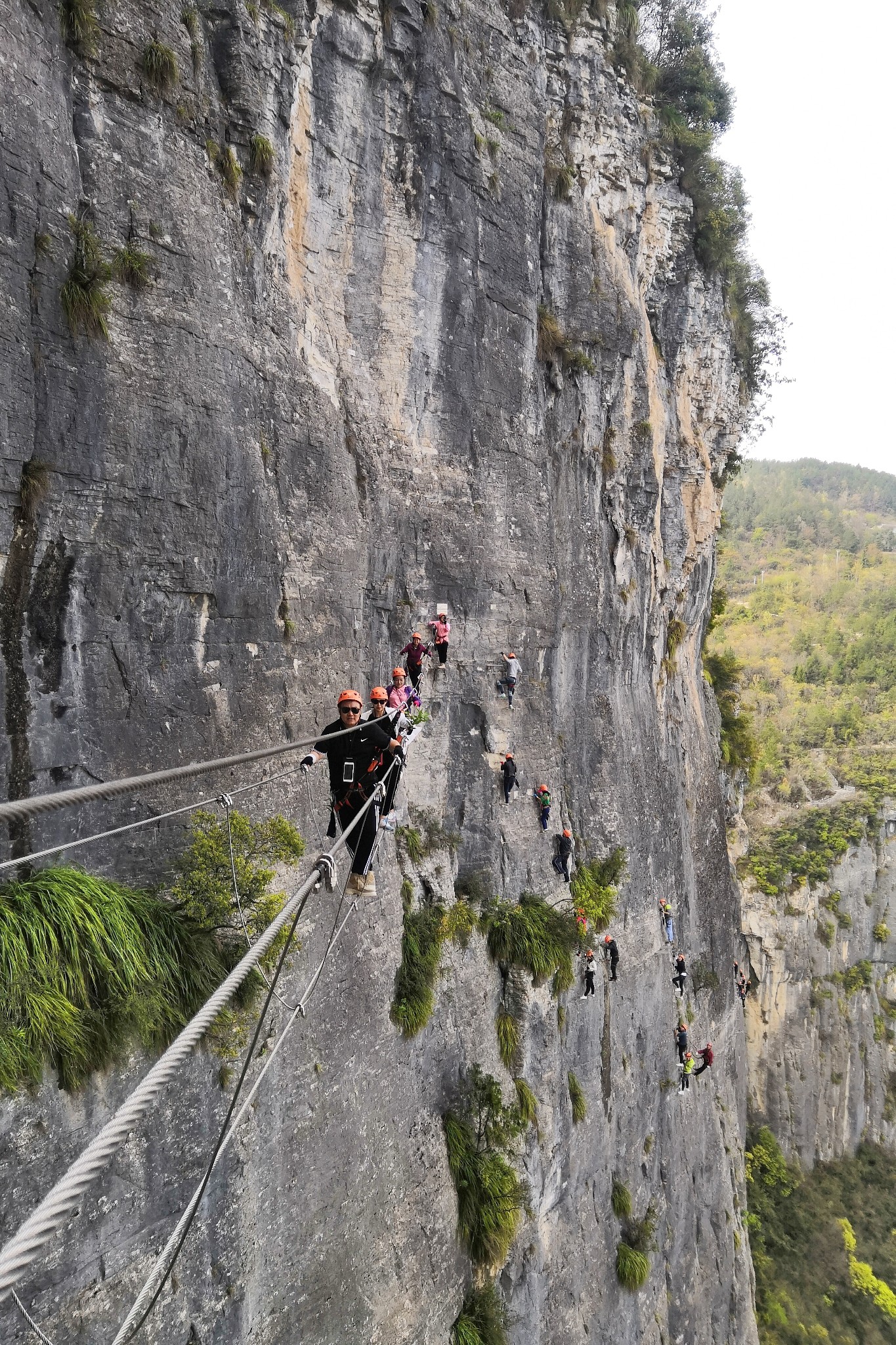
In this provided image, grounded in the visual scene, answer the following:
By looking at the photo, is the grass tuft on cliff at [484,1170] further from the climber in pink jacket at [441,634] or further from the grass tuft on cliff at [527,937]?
the climber in pink jacket at [441,634]

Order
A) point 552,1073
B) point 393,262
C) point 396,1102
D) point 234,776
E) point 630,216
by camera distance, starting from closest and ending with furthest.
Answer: point 234,776
point 396,1102
point 393,262
point 552,1073
point 630,216

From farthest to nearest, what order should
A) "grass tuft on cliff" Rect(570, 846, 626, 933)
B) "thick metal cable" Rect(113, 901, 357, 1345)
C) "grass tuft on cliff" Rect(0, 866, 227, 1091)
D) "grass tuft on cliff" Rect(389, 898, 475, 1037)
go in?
"grass tuft on cliff" Rect(570, 846, 626, 933) → "grass tuft on cliff" Rect(389, 898, 475, 1037) → "grass tuft on cliff" Rect(0, 866, 227, 1091) → "thick metal cable" Rect(113, 901, 357, 1345)

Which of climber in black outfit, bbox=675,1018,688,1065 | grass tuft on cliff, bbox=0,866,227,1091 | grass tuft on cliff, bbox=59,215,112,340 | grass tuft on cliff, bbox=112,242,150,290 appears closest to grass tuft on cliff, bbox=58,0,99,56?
grass tuft on cliff, bbox=59,215,112,340

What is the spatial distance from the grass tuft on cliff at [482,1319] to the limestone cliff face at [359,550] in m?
0.34

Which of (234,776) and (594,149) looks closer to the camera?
(234,776)

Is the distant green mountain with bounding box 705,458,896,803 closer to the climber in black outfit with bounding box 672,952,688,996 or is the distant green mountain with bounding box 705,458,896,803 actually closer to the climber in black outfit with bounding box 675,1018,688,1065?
the climber in black outfit with bounding box 672,952,688,996

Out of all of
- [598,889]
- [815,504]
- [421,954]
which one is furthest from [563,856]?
[815,504]

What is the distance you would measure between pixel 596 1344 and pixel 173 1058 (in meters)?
14.8

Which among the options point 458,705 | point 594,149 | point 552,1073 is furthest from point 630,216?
point 552,1073

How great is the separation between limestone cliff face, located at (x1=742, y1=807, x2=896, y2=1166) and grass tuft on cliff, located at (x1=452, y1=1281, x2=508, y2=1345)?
1991cm

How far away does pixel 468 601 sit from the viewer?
41.7 feet

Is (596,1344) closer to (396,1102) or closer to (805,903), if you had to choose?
(396,1102)

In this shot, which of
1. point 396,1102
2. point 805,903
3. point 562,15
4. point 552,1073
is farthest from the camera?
point 805,903

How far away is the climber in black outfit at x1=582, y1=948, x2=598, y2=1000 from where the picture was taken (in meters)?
13.8
